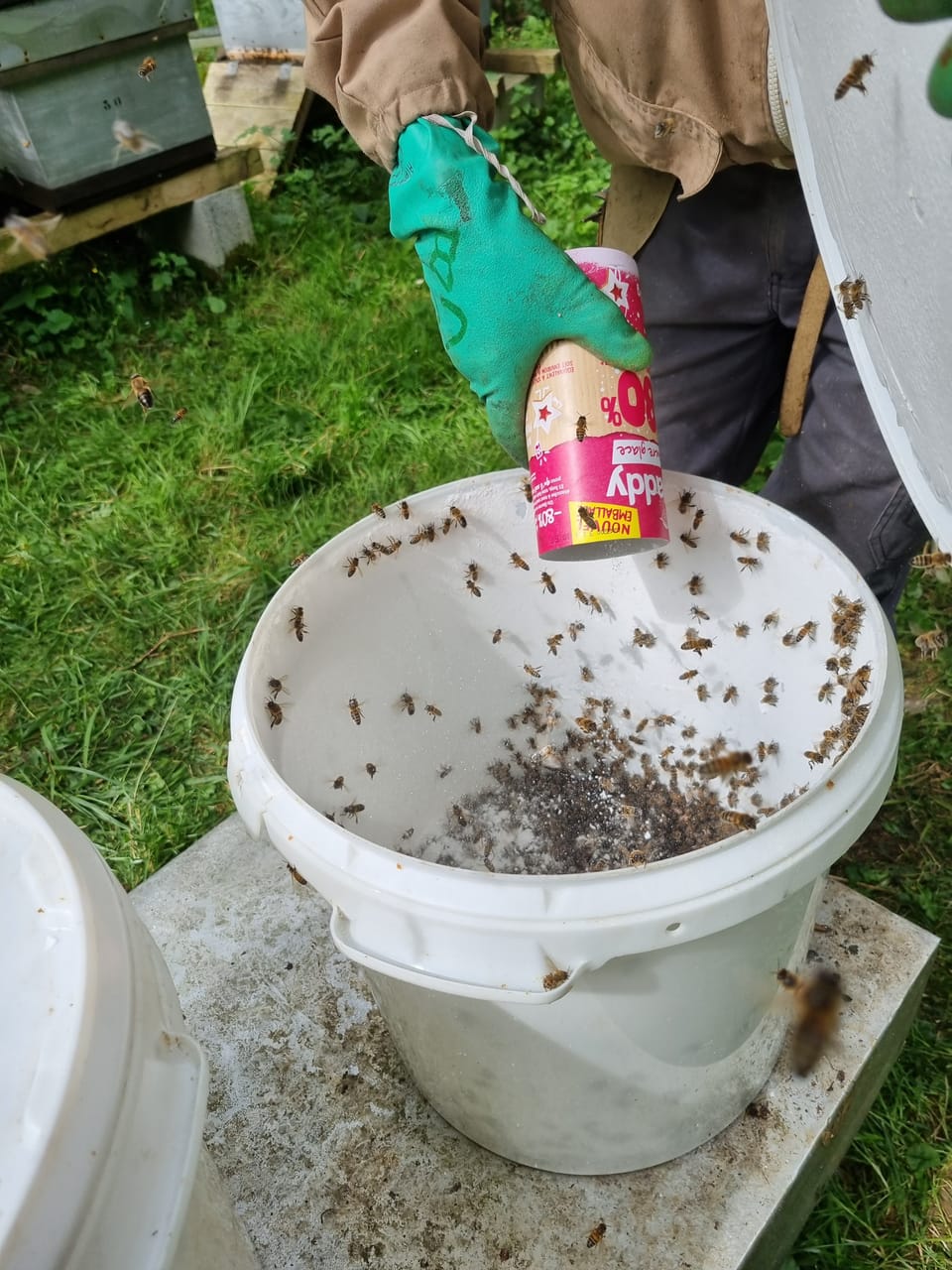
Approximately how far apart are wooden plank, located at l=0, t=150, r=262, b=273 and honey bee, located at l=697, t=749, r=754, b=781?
357 centimetres

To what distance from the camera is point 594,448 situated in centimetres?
149

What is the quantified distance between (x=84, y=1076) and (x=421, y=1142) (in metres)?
1.10

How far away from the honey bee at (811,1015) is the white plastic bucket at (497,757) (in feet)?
0.11

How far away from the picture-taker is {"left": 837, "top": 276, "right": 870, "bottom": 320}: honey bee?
1238 millimetres

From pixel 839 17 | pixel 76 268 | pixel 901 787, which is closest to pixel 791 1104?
pixel 901 787

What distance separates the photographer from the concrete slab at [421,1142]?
1612mm

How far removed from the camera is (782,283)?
200cm

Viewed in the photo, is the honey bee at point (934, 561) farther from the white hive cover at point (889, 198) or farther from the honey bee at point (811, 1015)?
the honey bee at point (811, 1015)

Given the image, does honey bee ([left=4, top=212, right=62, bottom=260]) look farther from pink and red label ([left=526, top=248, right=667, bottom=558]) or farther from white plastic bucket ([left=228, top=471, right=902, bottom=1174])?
pink and red label ([left=526, top=248, right=667, bottom=558])

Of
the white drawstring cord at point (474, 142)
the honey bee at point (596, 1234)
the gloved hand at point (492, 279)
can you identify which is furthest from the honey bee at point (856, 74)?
the honey bee at point (596, 1234)

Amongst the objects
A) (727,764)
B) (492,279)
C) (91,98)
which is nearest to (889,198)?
(492,279)

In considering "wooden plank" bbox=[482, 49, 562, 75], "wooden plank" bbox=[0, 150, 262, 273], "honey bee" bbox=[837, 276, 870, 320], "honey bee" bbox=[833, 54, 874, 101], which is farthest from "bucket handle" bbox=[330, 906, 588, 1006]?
"wooden plank" bbox=[482, 49, 562, 75]

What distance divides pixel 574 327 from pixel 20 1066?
121cm

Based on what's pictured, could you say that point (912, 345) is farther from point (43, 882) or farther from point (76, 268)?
point (76, 268)
